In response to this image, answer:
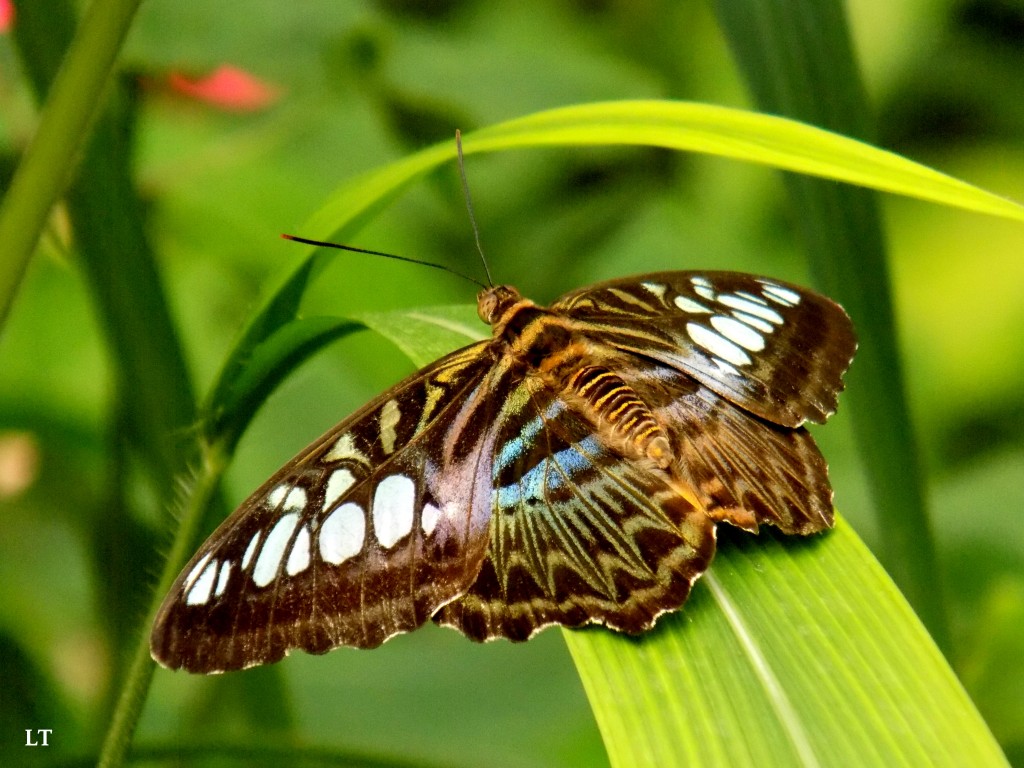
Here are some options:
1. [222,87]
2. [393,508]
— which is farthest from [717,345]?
[222,87]

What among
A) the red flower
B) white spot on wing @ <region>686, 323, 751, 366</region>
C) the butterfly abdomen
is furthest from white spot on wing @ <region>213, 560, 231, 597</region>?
the red flower

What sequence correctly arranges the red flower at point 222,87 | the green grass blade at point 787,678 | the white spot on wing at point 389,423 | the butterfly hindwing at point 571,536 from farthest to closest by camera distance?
1. the red flower at point 222,87
2. the white spot on wing at point 389,423
3. the butterfly hindwing at point 571,536
4. the green grass blade at point 787,678

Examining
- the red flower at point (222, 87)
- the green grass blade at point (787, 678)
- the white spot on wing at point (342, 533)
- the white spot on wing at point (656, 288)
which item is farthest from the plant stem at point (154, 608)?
the red flower at point (222, 87)

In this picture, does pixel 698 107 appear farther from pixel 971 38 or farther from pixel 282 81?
pixel 971 38

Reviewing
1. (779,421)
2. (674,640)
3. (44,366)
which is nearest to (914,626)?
(674,640)

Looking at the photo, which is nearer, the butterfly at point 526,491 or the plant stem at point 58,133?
the plant stem at point 58,133

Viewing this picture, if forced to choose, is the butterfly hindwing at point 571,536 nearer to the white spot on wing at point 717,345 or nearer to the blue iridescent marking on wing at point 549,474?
the blue iridescent marking on wing at point 549,474

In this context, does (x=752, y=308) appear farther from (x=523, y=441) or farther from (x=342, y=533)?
(x=342, y=533)
